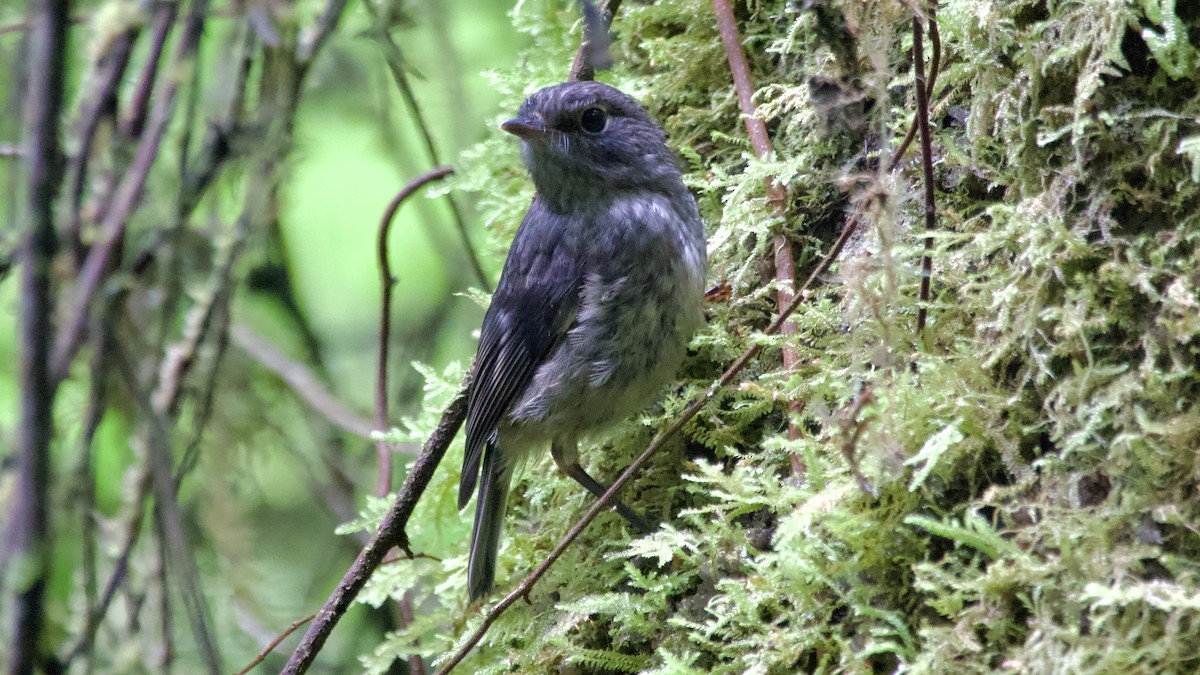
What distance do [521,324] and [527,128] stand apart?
24.9 inches

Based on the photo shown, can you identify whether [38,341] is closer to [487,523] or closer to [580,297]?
[487,523]

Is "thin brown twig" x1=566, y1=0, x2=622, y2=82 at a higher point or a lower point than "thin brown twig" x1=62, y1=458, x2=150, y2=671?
higher

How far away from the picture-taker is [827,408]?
2273 mm

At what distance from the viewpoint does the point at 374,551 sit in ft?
8.66

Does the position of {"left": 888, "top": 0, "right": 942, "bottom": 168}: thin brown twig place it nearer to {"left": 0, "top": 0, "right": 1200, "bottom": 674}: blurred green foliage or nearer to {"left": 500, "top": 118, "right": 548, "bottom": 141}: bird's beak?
{"left": 0, "top": 0, "right": 1200, "bottom": 674}: blurred green foliage

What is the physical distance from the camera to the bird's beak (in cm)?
Answer: 314

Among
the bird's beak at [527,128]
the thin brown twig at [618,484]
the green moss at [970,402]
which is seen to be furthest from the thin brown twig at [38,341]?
the bird's beak at [527,128]

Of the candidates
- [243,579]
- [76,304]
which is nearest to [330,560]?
[243,579]

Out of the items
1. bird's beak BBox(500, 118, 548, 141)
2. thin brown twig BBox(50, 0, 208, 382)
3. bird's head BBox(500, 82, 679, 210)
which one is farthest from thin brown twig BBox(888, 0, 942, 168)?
thin brown twig BBox(50, 0, 208, 382)

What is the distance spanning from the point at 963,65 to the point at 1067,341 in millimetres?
724

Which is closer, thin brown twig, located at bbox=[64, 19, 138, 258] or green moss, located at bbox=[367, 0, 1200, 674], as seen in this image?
green moss, located at bbox=[367, 0, 1200, 674]

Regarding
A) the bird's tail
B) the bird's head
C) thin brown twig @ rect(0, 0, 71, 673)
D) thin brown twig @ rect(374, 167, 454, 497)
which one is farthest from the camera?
thin brown twig @ rect(374, 167, 454, 497)

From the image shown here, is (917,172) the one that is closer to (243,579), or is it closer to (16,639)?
(16,639)

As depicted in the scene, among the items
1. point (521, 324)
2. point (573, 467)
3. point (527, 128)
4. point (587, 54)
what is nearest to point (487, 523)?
point (573, 467)
